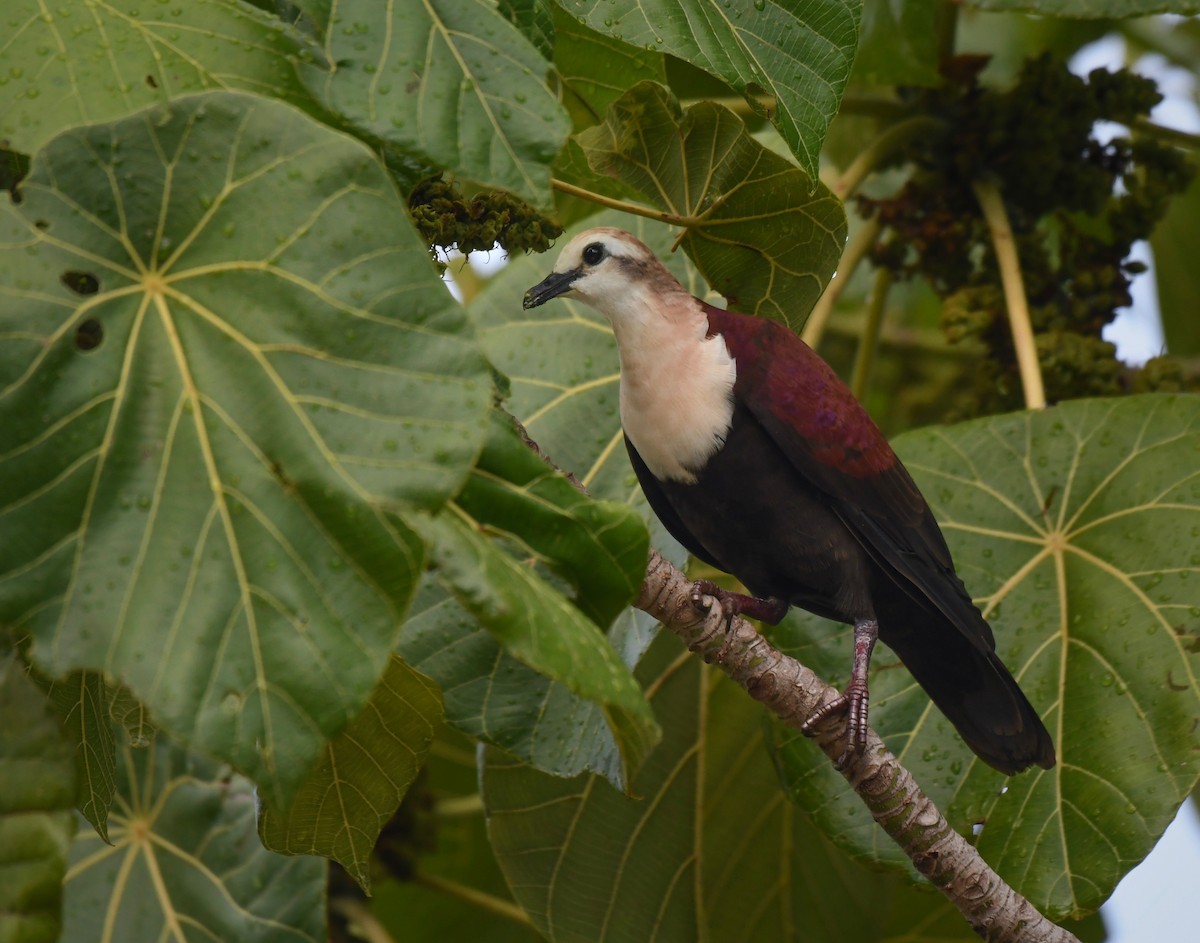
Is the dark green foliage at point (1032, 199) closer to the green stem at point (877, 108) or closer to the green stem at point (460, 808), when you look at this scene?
the green stem at point (877, 108)

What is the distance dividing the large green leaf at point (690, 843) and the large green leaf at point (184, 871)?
385mm

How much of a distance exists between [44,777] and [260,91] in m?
0.67

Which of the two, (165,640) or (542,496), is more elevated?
(542,496)

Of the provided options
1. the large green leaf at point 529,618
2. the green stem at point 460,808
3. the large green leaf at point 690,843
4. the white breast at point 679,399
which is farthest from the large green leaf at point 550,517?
the green stem at point 460,808

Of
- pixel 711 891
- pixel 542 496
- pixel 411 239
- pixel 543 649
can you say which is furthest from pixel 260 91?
pixel 711 891

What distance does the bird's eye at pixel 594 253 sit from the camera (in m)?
1.88

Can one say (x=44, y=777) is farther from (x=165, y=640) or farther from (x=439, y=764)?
(x=439, y=764)

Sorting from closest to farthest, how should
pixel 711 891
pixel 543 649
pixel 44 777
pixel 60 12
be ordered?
pixel 543 649
pixel 44 777
pixel 60 12
pixel 711 891

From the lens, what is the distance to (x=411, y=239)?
1.13 meters

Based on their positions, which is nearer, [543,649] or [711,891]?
[543,649]

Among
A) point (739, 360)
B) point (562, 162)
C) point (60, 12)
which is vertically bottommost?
point (60, 12)

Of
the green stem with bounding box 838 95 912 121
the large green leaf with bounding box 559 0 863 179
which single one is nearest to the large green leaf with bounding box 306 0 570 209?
the large green leaf with bounding box 559 0 863 179

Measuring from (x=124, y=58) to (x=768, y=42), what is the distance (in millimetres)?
693

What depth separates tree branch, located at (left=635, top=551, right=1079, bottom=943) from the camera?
1.47m
